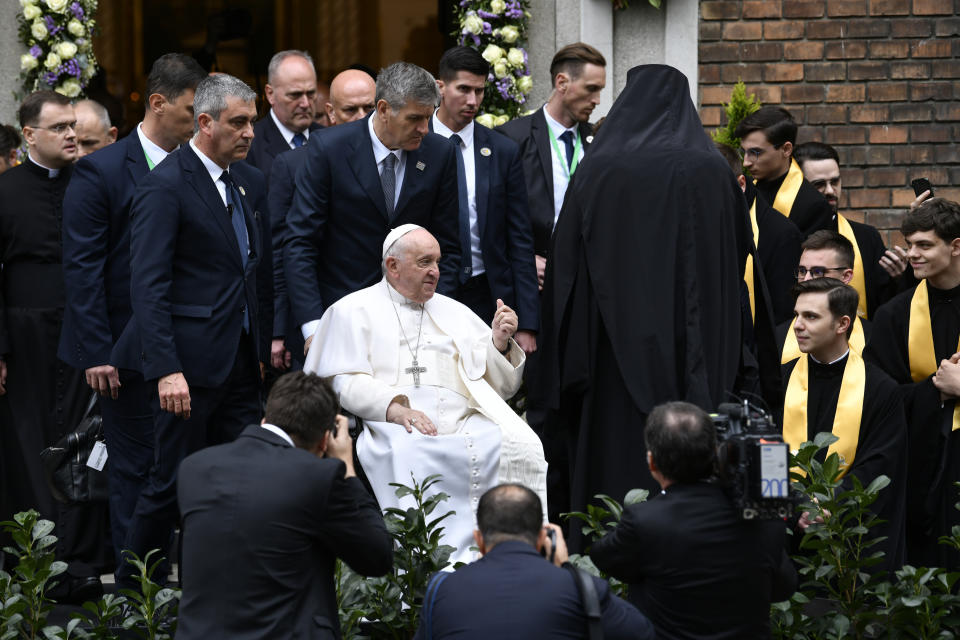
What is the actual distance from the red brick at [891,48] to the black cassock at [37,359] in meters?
5.23

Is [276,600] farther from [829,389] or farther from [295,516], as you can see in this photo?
[829,389]

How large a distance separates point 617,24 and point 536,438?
410 centimetres

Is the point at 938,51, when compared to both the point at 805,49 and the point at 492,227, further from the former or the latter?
A: the point at 492,227

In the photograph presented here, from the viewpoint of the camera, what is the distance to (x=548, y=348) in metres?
6.06

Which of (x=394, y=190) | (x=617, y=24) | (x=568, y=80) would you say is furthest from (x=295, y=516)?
(x=617, y=24)

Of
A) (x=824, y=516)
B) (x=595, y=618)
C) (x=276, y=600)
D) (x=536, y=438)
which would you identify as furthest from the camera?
(x=536, y=438)

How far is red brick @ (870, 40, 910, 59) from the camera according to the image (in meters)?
9.45

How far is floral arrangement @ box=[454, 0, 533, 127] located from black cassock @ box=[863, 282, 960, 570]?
3373 mm

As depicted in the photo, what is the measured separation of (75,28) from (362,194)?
11.6 ft

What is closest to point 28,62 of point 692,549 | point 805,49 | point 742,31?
point 742,31

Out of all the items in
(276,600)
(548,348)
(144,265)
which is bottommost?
(276,600)

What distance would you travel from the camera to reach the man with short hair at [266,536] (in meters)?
4.22

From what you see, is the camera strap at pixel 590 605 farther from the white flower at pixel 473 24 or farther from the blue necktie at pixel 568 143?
the white flower at pixel 473 24

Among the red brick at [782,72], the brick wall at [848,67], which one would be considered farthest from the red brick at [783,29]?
the red brick at [782,72]
